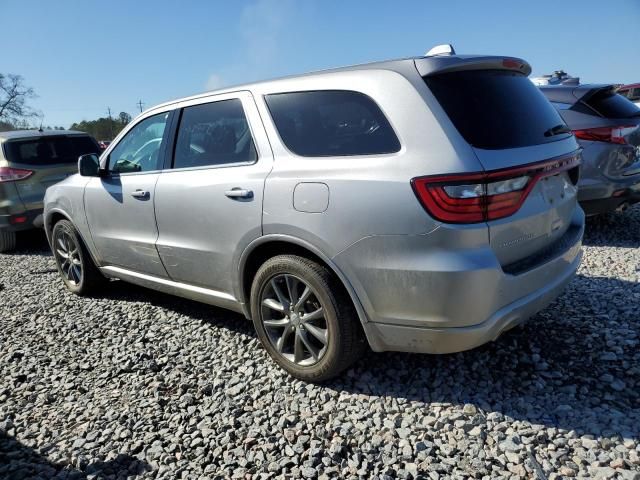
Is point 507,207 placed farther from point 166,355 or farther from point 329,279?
point 166,355

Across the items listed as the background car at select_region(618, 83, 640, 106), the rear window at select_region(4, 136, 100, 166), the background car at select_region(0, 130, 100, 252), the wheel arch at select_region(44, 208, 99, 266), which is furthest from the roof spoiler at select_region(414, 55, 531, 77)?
the background car at select_region(618, 83, 640, 106)

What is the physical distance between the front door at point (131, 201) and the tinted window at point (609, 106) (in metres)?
4.41

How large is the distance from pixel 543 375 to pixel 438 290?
1.05 meters

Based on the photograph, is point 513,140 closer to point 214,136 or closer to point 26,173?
point 214,136

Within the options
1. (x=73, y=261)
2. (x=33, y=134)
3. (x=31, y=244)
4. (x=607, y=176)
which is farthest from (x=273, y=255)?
(x=31, y=244)

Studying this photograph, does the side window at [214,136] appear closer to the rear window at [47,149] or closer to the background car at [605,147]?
the background car at [605,147]

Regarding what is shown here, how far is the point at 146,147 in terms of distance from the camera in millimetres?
3760

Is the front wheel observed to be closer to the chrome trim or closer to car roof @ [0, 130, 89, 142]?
the chrome trim

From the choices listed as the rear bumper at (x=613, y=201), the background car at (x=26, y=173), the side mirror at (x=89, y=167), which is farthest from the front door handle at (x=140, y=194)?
the rear bumper at (x=613, y=201)

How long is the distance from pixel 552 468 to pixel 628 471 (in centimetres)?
29

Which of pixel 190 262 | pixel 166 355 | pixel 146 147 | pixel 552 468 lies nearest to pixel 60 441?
pixel 166 355

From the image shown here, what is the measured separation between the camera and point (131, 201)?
3670mm

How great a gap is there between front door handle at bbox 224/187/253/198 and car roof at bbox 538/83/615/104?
411 centimetres

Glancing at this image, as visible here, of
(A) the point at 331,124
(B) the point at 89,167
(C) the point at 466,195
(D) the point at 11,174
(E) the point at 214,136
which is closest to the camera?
(C) the point at 466,195
